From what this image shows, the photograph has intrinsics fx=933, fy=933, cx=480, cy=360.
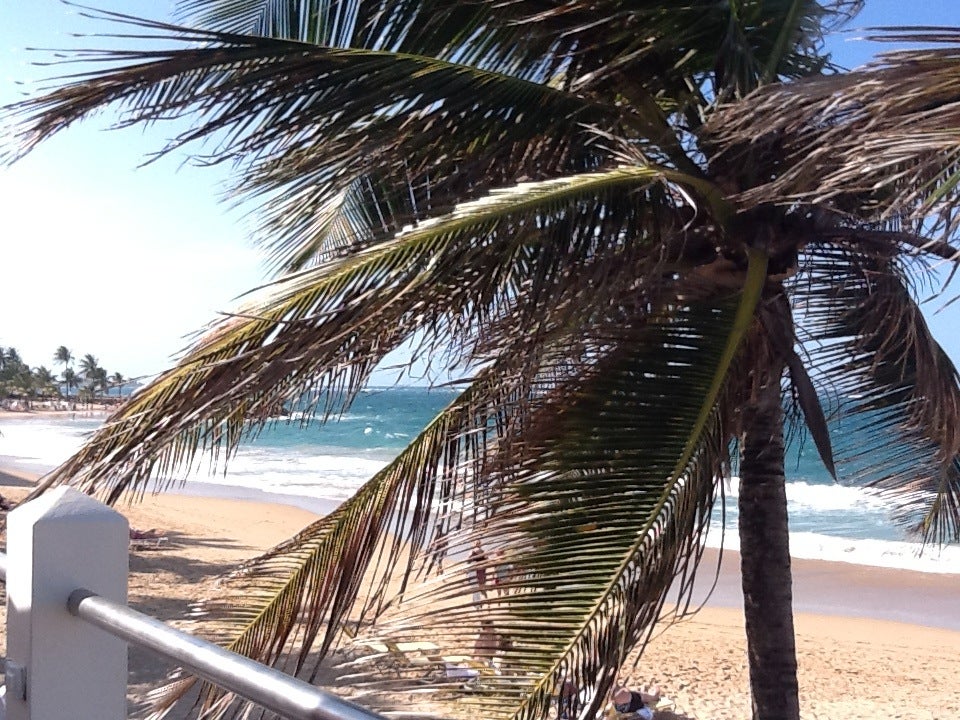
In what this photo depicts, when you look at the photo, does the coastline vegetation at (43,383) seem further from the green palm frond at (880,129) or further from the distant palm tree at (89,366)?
the green palm frond at (880,129)

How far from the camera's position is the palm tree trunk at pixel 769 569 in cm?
355

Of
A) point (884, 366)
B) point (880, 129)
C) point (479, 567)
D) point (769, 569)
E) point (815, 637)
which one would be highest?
point (880, 129)

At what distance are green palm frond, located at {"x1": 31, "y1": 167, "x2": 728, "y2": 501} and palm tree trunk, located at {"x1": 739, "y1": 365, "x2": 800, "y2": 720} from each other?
3.33ft

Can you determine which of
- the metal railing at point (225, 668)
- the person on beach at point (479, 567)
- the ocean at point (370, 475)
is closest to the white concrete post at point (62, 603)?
the metal railing at point (225, 668)

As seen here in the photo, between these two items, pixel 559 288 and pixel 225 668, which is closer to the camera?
pixel 225 668

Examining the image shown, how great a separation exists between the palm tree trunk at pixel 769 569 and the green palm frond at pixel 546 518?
75 centimetres

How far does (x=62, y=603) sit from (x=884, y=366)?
363cm

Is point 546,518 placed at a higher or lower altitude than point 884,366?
A: lower

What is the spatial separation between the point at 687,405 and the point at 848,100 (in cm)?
97

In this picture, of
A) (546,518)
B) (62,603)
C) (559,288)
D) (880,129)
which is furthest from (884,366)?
(62,603)

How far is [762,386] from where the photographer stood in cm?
331

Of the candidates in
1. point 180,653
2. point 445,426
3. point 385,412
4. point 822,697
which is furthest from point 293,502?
point 385,412

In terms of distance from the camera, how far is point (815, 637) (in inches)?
435

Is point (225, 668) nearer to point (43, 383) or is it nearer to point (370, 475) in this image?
point (370, 475)
